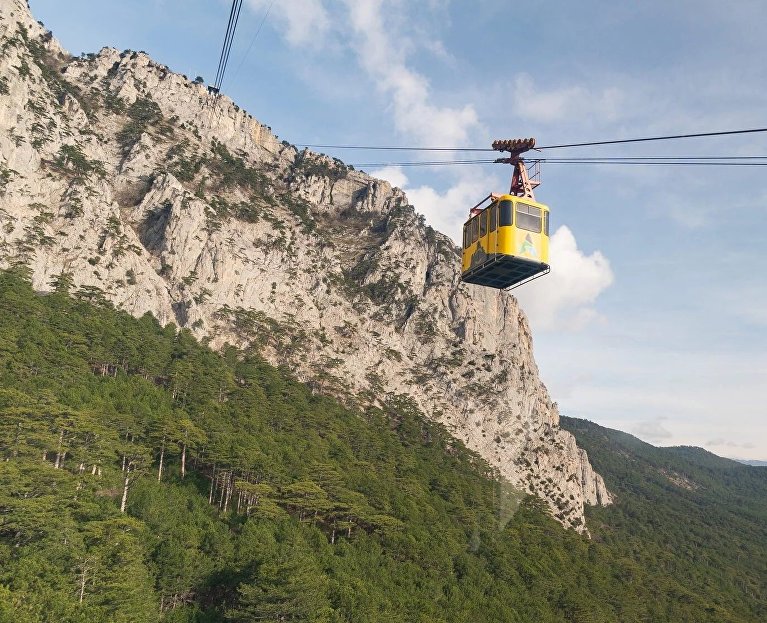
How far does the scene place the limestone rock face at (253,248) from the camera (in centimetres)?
9456

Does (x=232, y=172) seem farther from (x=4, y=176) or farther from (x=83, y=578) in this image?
(x=83, y=578)

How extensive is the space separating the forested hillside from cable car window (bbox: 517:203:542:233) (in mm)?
26672

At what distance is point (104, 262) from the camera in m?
91.6

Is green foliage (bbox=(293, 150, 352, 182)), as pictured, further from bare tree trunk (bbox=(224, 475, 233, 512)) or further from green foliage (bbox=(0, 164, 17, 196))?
bare tree trunk (bbox=(224, 475, 233, 512))

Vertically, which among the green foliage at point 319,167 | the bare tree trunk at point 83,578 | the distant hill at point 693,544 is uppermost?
the green foliage at point 319,167

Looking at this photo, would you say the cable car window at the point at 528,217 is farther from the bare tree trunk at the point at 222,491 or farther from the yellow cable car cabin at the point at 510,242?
the bare tree trunk at the point at 222,491

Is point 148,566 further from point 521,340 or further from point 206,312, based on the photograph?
point 521,340

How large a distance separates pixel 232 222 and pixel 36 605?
4372 inches

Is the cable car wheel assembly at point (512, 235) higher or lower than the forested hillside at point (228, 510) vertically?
higher

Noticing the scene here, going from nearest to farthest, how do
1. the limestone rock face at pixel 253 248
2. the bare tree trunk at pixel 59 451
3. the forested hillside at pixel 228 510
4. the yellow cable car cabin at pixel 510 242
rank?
the yellow cable car cabin at pixel 510 242 → the forested hillside at pixel 228 510 → the bare tree trunk at pixel 59 451 → the limestone rock face at pixel 253 248

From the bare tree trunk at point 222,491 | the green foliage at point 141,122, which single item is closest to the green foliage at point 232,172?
the green foliage at point 141,122

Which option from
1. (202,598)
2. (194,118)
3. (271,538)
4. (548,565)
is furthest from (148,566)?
(194,118)

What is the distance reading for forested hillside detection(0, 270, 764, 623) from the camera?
31328 mm

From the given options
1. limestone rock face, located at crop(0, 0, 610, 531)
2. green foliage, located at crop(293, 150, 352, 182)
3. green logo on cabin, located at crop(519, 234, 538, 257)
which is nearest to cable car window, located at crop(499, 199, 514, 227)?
green logo on cabin, located at crop(519, 234, 538, 257)
